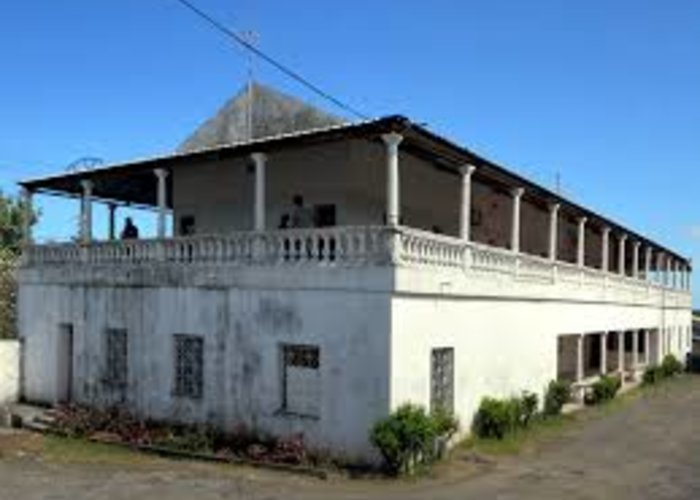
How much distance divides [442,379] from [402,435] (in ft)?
9.97

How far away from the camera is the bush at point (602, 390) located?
30.0 meters

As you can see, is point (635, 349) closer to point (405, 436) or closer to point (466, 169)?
point (466, 169)

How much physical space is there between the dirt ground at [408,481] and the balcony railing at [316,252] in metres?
3.88

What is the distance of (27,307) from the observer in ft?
84.3

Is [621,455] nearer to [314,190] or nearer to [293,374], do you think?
[293,374]

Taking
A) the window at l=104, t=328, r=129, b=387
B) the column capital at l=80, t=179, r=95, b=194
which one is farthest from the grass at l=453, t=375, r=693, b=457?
the column capital at l=80, t=179, r=95, b=194

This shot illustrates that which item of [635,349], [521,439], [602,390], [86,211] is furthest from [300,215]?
[635,349]

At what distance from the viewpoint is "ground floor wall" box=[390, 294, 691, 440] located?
709 inches

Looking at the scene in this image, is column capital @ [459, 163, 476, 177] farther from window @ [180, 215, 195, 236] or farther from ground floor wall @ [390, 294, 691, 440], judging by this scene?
window @ [180, 215, 195, 236]

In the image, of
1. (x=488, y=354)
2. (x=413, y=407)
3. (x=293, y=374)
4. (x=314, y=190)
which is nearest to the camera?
(x=413, y=407)

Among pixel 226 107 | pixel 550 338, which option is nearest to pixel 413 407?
pixel 550 338

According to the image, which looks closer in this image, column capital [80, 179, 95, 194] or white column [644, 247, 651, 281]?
column capital [80, 179, 95, 194]

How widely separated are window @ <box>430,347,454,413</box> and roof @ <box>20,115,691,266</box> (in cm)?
399

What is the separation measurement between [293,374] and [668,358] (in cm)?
2805
